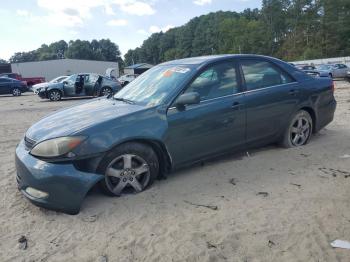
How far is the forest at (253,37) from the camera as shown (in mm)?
76312

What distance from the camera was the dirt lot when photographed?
307 cm

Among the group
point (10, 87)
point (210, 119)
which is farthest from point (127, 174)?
point (10, 87)

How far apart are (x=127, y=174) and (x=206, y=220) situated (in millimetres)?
1070

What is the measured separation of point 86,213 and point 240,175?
199cm

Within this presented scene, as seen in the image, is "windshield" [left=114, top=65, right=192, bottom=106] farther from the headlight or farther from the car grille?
the car grille

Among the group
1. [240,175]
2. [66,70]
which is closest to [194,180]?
[240,175]

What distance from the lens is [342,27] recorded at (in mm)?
73125

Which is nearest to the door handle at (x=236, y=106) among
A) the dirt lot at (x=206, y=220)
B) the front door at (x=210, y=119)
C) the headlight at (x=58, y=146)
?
the front door at (x=210, y=119)

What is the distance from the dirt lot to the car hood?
809mm

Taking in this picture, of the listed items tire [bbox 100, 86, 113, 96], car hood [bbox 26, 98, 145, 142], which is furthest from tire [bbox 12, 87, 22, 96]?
car hood [bbox 26, 98, 145, 142]

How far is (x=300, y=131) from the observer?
5793 mm

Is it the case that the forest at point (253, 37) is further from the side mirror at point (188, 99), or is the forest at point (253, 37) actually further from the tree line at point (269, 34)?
the side mirror at point (188, 99)

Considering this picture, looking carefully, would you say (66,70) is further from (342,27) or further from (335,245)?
(335,245)

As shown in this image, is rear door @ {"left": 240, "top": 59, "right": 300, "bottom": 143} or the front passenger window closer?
the front passenger window
